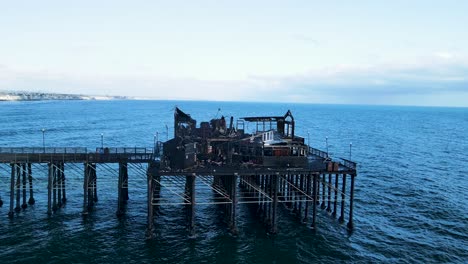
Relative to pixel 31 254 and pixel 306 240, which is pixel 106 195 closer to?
pixel 31 254

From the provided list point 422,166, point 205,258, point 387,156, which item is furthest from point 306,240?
point 387,156

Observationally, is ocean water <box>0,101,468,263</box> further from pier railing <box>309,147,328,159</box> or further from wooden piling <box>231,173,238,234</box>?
pier railing <box>309,147,328,159</box>

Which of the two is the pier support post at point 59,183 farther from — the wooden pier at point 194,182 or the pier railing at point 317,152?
the pier railing at point 317,152

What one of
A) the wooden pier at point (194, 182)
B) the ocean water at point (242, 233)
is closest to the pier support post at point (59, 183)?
the wooden pier at point (194, 182)

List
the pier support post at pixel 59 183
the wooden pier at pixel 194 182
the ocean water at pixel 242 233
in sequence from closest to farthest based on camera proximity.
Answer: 1. the ocean water at pixel 242 233
2. the wooden pier at pixel 194 182
3. the pier support post at pixel 59 183

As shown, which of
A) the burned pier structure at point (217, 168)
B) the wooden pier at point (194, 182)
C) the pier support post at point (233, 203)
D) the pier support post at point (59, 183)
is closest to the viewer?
the wooden pier at point (194, 182)

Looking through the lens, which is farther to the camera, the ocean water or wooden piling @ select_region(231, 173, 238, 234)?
wooden piling @ select_region(231, 173, 238, 234)

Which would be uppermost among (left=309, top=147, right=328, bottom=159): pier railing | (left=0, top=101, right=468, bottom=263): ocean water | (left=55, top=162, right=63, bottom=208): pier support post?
(left=309, top=147, right=328, bottom=159): pier railing

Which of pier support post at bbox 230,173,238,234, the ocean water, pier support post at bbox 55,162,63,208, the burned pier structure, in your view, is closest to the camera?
the ocean water

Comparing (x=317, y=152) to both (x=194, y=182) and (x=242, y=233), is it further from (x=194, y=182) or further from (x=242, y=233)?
(x=194, y=182)

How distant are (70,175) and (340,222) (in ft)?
158

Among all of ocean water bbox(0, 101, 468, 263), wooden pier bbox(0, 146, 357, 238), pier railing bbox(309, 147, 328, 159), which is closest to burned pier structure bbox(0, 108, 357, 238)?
wooden pier bbox(0, 146, 357, 238)

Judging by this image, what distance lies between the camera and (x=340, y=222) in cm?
4891

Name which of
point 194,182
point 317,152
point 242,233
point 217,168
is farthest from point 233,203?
point 317,152
